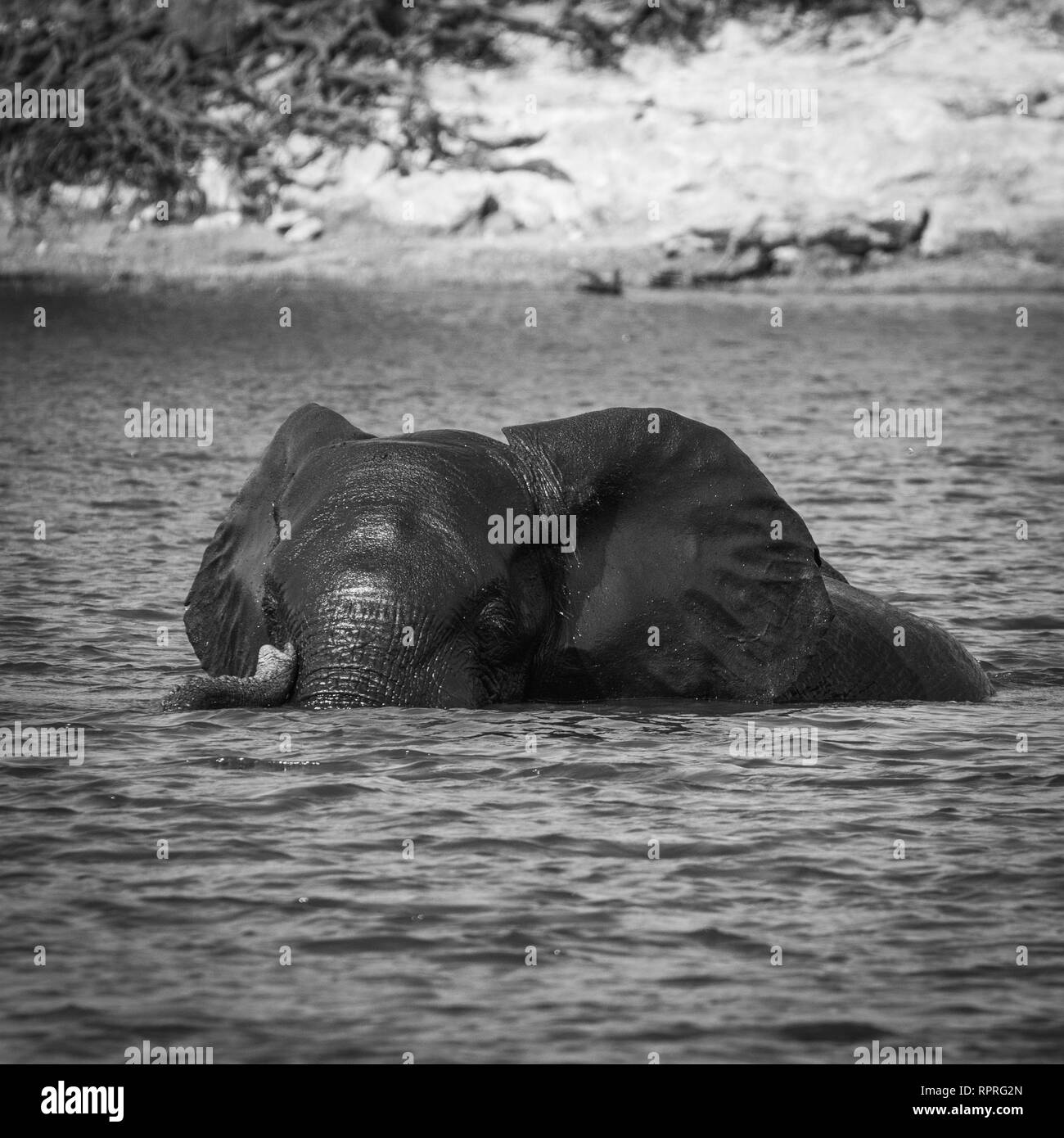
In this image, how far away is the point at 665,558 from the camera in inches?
392

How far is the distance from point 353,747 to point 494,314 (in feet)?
89.8

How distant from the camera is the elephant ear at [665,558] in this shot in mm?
9812

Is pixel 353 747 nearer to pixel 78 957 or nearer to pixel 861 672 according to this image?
pixel 78 957

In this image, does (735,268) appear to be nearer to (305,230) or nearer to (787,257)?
(787,257)

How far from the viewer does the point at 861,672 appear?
11.1m

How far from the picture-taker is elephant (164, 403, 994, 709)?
30.4ft

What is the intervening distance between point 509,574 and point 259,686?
119 cm

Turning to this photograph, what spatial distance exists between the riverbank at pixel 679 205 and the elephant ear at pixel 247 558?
94.2 feet

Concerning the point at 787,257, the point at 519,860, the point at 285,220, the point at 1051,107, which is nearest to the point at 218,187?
the point at 285,220

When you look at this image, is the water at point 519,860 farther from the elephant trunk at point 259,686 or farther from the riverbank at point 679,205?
the riverbank at point 679,205

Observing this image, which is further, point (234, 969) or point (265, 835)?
point (265, 835)

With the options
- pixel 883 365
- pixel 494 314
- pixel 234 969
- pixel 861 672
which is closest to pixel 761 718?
pixel 861 672

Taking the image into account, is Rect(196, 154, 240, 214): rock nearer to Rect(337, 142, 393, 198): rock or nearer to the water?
Rect(337, 142, 393, 198): rock

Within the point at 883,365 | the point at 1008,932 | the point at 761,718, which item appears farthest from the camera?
the point at 883,365
